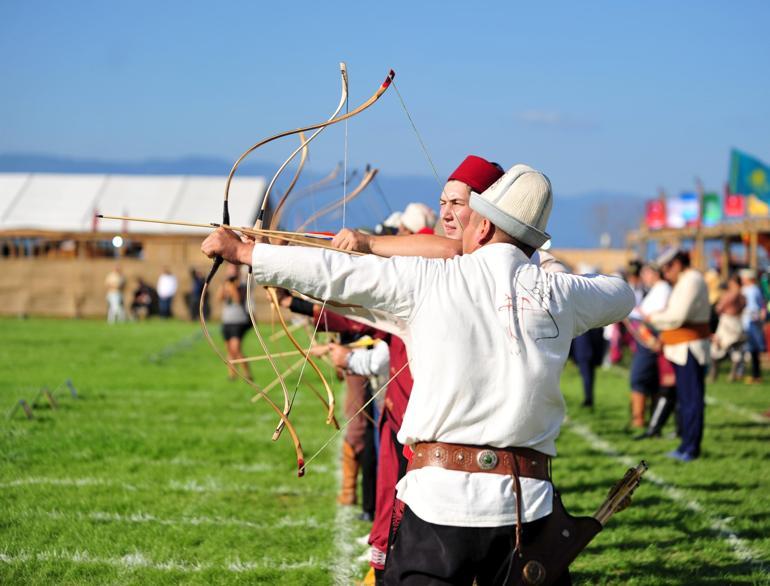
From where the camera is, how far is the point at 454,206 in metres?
4.39

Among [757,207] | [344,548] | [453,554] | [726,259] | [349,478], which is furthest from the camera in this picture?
[726,259]

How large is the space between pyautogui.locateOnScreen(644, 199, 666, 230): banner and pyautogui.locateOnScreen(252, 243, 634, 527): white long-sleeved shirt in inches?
1258

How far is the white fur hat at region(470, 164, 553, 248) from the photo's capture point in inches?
132

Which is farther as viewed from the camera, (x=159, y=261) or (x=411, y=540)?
(x=159, y=261)

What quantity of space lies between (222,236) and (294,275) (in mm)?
261

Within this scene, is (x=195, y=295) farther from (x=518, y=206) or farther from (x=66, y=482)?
(x=518, y=206)

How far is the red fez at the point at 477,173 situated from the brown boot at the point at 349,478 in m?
3.72

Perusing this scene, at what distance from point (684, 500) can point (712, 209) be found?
24822 millimetres

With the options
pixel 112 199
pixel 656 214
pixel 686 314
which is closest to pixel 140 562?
pixel 686 314

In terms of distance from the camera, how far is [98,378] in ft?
52.0

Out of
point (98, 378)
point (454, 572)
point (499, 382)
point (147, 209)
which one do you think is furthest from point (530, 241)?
point (147, 209)

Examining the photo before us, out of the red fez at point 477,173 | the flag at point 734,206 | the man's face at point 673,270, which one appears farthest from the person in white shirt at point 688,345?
the flag at point 734,206

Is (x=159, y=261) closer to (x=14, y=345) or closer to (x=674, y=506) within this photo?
(x=14, y=345)

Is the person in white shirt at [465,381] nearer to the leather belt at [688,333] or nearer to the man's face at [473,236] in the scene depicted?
the man's face at [473,236]
